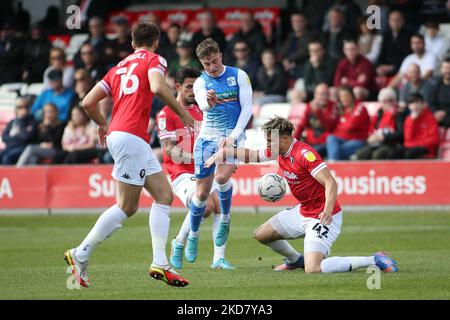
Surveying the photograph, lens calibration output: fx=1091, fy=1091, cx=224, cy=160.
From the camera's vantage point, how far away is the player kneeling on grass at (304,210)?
10.8 metres

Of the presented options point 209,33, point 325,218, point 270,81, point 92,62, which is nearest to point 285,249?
point 325,218

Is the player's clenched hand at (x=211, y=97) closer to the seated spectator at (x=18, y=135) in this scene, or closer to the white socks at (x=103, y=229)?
the white socks at (x=103, y=229)

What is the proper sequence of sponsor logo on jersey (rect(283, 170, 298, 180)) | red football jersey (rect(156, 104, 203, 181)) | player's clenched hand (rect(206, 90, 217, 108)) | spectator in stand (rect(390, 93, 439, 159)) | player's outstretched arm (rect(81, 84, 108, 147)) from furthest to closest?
spectator in stand (rect(390, 93, 439, 159))
red football jersey (rect(156, 104, 203, 181))
player's clenched hand (rect(206, 90, 217, 108))
sponsor logo on jersey (rect(283, 170, 298, 180))
player's outstretched arm (rect(81, 84, 108, 147))

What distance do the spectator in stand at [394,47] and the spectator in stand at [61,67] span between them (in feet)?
21.8

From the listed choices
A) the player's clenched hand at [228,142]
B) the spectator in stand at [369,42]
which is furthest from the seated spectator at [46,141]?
the player's clenched hand at [228,142]

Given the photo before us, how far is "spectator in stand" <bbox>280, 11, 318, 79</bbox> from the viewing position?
22.4m

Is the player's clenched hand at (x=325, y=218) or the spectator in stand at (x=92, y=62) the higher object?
the spectator in stand at (x=92, y=62)

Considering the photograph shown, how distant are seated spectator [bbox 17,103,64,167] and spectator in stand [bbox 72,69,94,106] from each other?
1.73ft

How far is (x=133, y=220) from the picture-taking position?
18.8 metres

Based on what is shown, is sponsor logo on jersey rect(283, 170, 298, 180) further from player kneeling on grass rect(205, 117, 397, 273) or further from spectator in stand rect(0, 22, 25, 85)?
spectator in stand rect(0, 22, 25, 85)

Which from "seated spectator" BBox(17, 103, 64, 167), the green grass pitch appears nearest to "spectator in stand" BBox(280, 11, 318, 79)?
the green grass pitch

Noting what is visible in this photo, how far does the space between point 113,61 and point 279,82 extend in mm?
3813

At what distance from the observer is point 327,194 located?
10.4 metres

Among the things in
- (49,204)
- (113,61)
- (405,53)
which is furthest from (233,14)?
(49,204)
